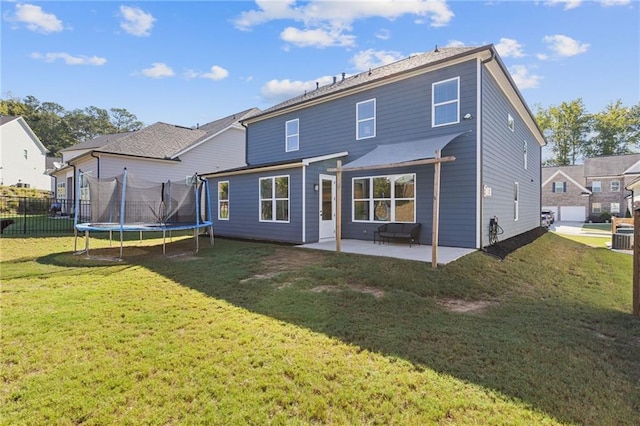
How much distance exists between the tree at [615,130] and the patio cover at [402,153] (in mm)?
49709

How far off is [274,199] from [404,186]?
4.43 metres

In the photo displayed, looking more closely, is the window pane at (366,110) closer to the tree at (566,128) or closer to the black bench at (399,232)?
the black bench at (399,232)

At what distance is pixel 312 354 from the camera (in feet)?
10.8

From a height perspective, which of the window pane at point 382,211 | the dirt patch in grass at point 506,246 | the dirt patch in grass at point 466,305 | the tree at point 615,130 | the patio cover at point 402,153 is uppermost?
the tree at point 615,130

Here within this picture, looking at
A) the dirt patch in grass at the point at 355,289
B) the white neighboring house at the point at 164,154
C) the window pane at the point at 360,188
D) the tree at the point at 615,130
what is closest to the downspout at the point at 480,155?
the window pane at the point at 360,188

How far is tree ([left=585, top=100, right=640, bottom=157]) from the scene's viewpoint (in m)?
42.6

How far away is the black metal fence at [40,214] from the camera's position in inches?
529

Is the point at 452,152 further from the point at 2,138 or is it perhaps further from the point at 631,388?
the point at 2,138

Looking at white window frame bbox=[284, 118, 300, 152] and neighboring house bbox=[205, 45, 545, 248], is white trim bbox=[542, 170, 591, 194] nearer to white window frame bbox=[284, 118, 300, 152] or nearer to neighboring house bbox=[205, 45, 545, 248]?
neighboring house bbox=[205, 45, 545, 248]

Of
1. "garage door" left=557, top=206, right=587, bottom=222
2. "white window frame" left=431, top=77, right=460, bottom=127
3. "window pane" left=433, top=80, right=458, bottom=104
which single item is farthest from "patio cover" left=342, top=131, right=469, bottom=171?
"garage door" left=557, top=206, right=587, bottom=222

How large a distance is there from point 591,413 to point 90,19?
49.4ft

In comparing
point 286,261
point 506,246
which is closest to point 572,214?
point 506,246

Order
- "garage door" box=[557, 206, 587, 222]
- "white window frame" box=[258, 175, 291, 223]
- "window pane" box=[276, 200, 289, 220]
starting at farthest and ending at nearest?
"garage door" box=[557, 206, 587, 222]
"window pane" box=[276, 200, 289, 220]
"white window frame" box=[258, 175, 291, 223]

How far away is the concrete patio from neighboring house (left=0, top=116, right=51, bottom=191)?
34264 millimetres
